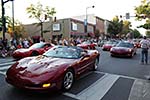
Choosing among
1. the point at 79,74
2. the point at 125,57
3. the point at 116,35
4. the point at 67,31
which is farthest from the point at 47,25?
the point at 79,74

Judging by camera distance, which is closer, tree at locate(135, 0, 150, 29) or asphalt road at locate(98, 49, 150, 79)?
asphalt road at locate(98, 49, 150, 79)

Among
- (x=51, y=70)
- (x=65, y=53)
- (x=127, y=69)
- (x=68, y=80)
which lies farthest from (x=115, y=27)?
(x=51, y=70)

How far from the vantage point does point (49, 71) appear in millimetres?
6113

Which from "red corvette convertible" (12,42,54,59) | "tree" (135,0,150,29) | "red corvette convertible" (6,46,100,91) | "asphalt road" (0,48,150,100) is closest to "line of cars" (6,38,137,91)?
"red corvette convertible" (6,46,100,91)

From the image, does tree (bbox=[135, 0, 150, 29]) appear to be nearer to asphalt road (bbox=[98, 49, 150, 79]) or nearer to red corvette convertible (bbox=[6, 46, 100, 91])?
asphalt road (bbox=[98, 49, 150, 79])

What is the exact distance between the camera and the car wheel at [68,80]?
21.1 ft

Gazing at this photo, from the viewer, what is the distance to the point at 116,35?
267ft

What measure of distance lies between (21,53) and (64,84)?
8.44m

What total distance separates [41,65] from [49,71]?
0.46m

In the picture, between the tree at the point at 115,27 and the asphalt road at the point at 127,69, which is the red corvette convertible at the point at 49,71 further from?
the tree at the point at 115,27

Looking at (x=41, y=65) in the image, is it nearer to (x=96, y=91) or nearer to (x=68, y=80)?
(x=68, y=80)

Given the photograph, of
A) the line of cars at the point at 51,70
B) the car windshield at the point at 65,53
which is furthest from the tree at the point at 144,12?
the line of cars at the point at 51,70

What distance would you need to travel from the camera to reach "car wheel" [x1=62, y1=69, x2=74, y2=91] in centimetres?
642

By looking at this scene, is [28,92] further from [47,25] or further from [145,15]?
[47,25]
